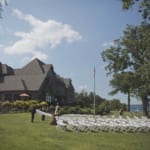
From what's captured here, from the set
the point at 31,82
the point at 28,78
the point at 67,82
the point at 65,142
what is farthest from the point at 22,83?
the point at 65,142

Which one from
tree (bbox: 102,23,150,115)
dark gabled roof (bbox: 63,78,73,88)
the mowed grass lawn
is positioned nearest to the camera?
the mowed grass lawn

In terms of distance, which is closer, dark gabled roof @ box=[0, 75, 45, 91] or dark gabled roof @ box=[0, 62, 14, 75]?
dark gabled roof @ box=[0, 75, 45, 91]

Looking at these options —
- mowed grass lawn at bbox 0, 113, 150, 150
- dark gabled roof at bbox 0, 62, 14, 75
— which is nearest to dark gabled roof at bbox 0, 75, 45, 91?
dark gabled roof at bbox 0, 62, 14, 75

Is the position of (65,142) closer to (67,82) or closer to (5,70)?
(5,70)

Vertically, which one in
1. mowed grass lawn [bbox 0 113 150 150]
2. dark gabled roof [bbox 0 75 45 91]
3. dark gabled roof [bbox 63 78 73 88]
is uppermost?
dark gabled roof [bbox 63 78 73 88]

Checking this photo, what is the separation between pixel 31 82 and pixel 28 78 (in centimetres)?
152

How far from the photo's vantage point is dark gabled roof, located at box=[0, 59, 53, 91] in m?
66.8

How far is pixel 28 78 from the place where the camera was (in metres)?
69.2

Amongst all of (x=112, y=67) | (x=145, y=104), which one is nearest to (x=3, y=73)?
(x=112, y=67)

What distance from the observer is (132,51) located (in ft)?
199

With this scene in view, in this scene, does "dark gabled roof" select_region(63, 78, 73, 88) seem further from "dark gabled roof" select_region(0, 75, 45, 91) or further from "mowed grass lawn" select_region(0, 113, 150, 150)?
"mowed grass lawn" select_region(0, 113, 150, 150)

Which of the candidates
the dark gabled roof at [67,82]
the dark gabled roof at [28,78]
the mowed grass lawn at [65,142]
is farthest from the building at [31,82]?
the mowed grass lawn at [65,142]

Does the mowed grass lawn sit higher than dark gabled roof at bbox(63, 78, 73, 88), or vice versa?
dark gabled roof at bbox(63, 78, 73, 88)

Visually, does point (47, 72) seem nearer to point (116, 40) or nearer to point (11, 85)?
point (11, 85)
